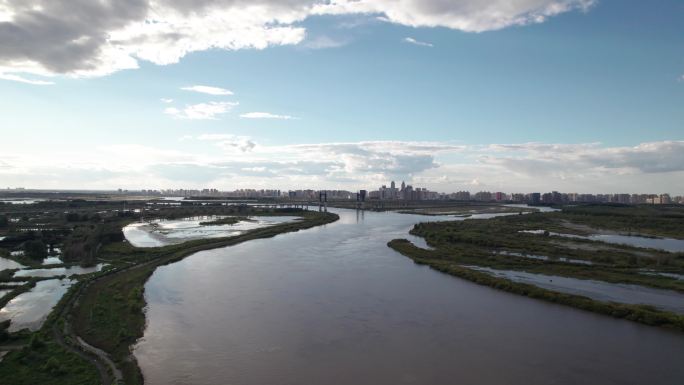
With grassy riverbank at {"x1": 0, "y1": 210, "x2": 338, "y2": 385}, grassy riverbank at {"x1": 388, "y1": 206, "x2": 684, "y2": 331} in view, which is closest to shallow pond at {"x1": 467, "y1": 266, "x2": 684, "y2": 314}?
grassy riverbank at {"x1": 388, "y1": 206, "x2": 684, "y2": 331}

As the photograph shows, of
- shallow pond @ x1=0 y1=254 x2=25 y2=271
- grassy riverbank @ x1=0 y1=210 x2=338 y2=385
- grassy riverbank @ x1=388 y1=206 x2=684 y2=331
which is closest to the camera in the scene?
grassy riverbank @ x1=0 y1=210 x2=338 y2=385

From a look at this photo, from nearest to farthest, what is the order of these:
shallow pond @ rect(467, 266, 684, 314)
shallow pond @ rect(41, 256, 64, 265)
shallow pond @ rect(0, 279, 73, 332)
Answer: shallow pond @ rect(0, 279, 73, 332)
shallow pond @ rect(467, 266, 684, 314)
shallow pond @ rect(41, 256, 64, 265)

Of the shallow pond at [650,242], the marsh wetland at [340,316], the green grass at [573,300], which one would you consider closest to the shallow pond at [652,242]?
the shallow pond at [650,242]

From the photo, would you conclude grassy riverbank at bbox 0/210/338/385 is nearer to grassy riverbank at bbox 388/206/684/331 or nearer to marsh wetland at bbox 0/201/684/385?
marsh wetland at bbox 0/201/684/385

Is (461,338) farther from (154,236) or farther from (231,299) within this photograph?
(154,236)

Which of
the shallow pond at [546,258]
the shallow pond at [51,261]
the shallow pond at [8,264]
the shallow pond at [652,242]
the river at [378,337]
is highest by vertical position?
the shallow pond at [652,242]

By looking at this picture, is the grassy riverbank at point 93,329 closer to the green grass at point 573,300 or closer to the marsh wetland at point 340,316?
the marsh wetland at point 340,316

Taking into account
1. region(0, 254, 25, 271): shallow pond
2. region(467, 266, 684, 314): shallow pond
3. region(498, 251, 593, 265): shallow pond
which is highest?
region(498, 251, 593, 265): shallow pond
